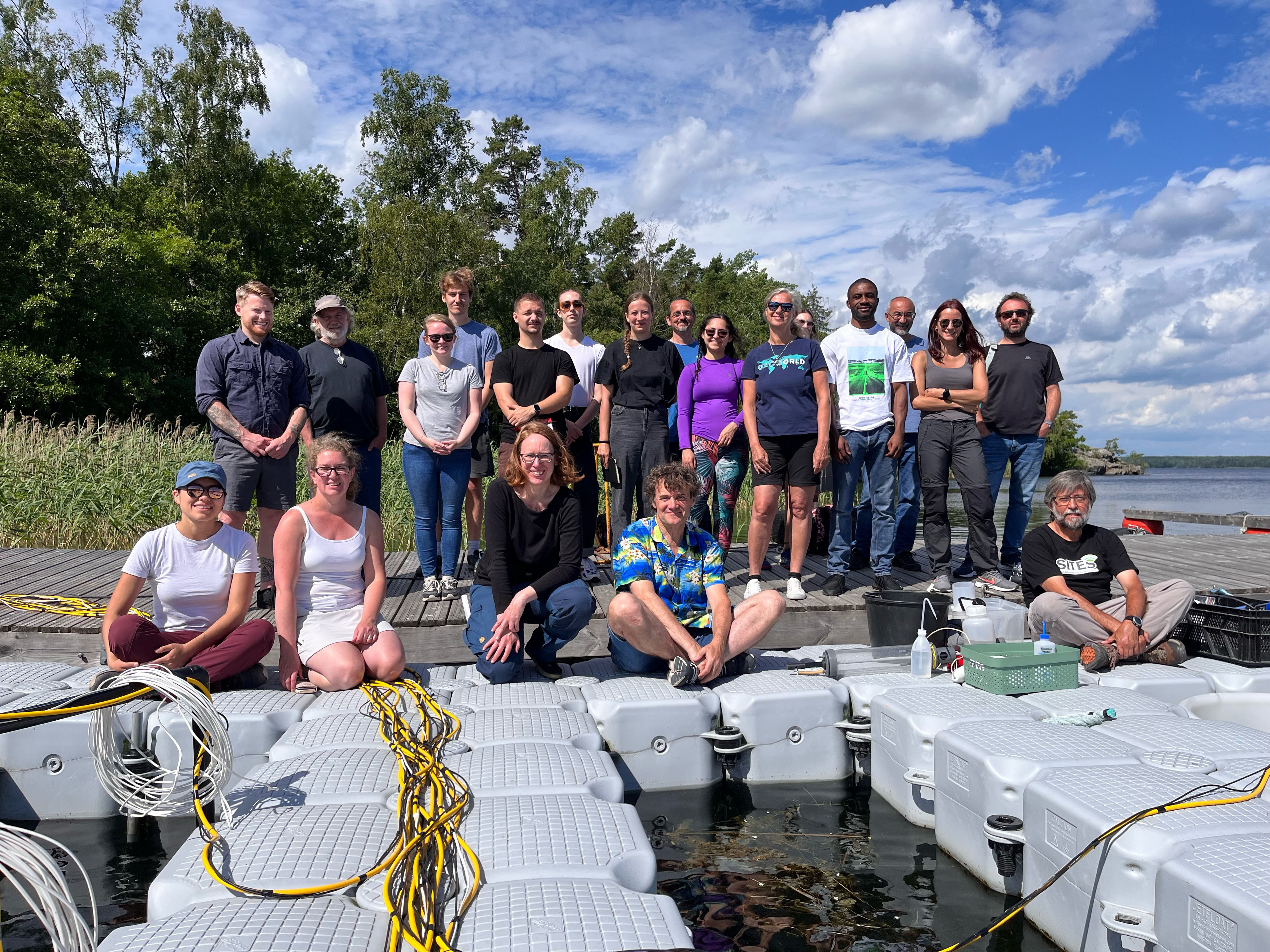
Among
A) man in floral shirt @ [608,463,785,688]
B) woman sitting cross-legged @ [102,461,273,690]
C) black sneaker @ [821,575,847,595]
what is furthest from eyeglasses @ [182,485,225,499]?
black sneaker @ [821,575,847,595]

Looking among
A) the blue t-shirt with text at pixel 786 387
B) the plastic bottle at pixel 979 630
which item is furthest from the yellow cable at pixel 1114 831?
the blue t-shirt with text at pixel 786 387

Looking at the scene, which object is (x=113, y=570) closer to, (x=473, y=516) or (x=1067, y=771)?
(x=473, y=516)

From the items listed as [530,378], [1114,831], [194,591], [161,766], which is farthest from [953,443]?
[161,766]

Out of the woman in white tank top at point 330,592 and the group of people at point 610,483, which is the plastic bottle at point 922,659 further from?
the woman in white tank top at point 330,592

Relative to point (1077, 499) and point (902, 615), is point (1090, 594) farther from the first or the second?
point (902, 615)

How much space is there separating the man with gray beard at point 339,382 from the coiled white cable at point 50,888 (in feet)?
9.91

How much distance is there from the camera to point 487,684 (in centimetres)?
368

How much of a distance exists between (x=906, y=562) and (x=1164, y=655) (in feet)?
7.07

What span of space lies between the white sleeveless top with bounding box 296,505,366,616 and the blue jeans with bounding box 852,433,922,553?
3.24m

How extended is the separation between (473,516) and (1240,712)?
414 centimetres

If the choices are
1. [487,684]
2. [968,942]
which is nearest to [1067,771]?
[968,942]

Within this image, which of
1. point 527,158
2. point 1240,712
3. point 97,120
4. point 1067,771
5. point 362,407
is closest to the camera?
point 1067,771

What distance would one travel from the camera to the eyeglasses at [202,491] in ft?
10.9

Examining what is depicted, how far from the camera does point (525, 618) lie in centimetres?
374
